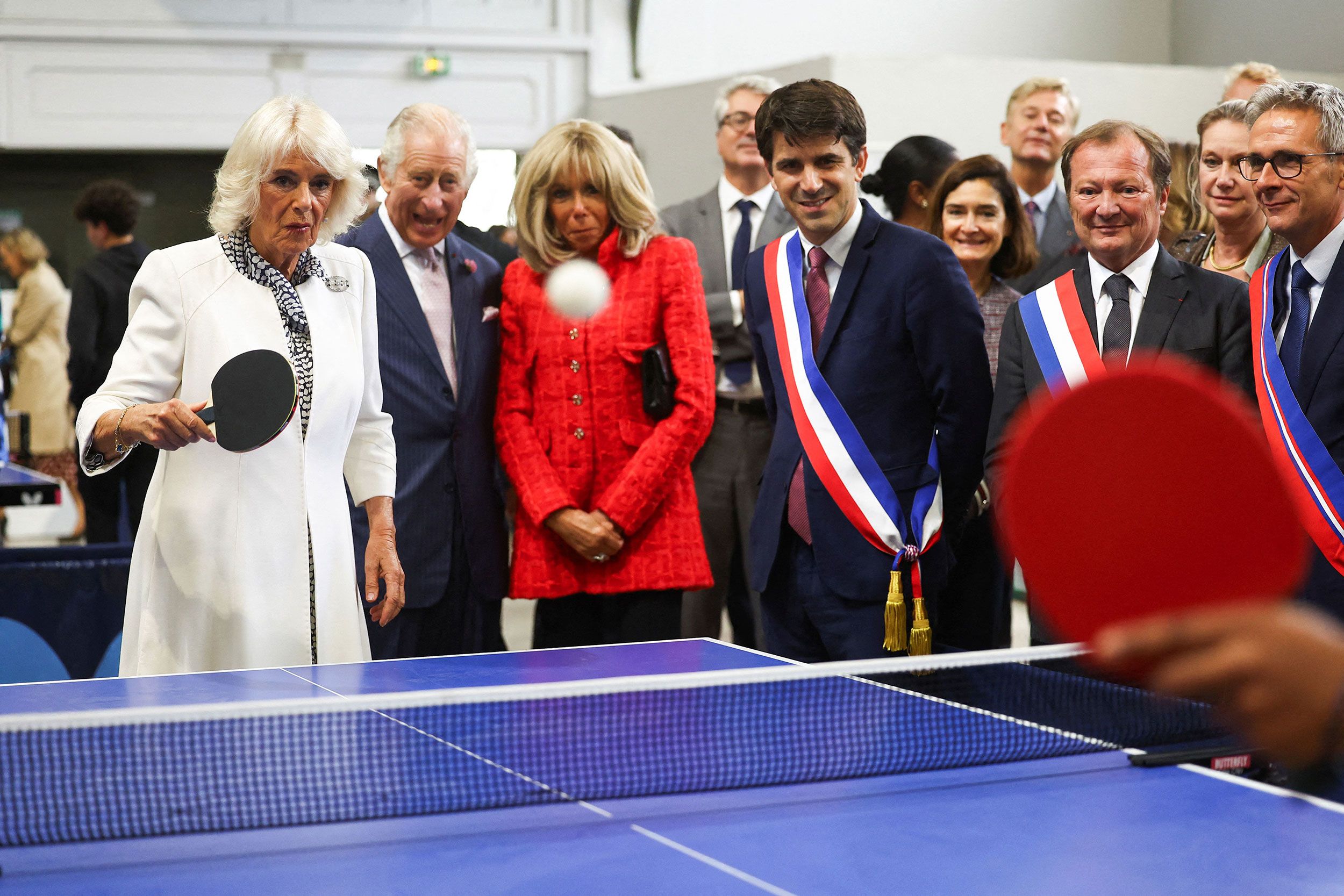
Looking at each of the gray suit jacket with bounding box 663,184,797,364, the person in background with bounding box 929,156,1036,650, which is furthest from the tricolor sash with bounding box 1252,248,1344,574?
the gray suit jacket with bounding box 663,184,797,364

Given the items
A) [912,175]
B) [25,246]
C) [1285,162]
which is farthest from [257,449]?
[25,246]

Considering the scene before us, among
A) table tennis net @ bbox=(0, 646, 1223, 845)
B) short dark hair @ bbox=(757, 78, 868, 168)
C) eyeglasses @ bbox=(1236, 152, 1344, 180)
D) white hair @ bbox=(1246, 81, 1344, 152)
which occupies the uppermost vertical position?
short dark hair @ bbox=(757, 78, 868, 168)

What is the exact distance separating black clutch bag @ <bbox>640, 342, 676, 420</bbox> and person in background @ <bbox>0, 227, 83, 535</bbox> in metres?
6.33

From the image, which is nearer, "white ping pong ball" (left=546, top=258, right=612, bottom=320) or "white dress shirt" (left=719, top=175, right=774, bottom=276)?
"white ping pong ball" (left=546, top=258, right=612, bottom=320)

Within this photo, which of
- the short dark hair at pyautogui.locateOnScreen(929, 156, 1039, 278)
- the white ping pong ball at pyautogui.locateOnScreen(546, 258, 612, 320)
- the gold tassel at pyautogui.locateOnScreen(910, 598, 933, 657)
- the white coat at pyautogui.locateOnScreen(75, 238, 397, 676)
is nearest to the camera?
the white coat at pyautogui.locateOnScreen(75, 238, 397, 676)

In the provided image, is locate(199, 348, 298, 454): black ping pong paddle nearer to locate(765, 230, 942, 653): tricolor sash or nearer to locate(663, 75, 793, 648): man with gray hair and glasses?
locate(765, 230, 942, 653): tricolor sash

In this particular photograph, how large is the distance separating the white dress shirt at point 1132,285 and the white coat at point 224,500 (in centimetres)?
152

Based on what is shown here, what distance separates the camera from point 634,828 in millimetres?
Result: 1803

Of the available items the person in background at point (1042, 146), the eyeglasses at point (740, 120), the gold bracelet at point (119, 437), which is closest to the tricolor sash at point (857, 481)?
the gold bracelet at point (119, 437)

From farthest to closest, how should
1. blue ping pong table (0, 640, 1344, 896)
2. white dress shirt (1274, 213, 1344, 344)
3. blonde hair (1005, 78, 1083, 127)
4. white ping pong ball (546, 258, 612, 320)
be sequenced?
blonde hair (1005, 78, 1083, 127) → white ping pong ball (546, 258, 612, 320) → white dress shirt (1274, 213, 1344, 344) → blue ping pong table (0, 640, 1344, 896)

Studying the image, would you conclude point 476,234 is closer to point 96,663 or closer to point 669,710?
point 96,663

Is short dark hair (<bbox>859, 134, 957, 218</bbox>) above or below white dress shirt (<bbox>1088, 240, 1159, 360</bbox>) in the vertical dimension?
above

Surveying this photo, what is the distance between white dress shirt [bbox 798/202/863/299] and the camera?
318cm

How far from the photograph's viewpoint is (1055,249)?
16.0ft
